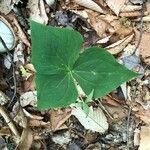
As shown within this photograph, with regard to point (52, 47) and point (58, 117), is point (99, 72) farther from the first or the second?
point (58, 117)

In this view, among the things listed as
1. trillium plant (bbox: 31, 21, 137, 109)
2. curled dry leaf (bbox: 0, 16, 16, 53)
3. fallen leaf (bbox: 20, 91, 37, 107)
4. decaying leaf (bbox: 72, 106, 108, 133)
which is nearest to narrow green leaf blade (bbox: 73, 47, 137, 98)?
trillium plant (bbox: 31, 21, 137, 109)

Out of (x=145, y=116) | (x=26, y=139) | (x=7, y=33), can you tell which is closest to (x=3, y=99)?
(x=26, y=139)

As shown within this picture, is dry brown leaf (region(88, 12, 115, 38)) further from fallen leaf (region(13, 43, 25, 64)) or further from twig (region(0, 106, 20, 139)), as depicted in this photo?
twig (region(0, 106, 20, 139))

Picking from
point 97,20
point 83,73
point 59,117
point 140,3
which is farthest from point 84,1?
point 59,117

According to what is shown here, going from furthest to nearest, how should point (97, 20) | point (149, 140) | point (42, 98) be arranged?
point (97, 20)
point (149, 140)
point (42, 98)

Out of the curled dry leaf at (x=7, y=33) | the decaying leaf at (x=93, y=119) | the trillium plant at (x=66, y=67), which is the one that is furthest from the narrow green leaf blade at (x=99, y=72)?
the curled dry leaf at (x=7, y=33)

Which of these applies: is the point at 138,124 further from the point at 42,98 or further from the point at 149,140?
the point at 42,98
